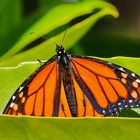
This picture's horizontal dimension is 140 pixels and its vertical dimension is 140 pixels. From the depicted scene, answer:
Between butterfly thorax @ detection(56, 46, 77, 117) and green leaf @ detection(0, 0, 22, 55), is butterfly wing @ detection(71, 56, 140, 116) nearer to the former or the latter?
butterfly thorax @ detection(56, 46, 77, 117)

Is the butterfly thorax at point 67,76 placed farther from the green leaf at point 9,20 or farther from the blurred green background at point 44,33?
the green leaf at point 9,20

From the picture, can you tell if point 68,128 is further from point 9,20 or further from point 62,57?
point 9,20

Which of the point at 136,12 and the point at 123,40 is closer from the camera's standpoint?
the point at 123,40

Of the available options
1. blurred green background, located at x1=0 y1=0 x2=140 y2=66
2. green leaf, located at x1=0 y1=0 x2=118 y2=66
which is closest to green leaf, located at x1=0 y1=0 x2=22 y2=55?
blurred green background, located at x1=0 y1=0 x2=140 y2=66

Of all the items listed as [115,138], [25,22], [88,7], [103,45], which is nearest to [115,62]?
[88,7]

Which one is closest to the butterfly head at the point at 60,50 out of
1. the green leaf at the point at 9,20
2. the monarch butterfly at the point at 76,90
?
the monarch butterfly at the point at 76,90

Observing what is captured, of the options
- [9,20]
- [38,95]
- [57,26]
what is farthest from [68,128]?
[9,20]

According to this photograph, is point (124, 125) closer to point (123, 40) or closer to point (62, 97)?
point (62, 97)
